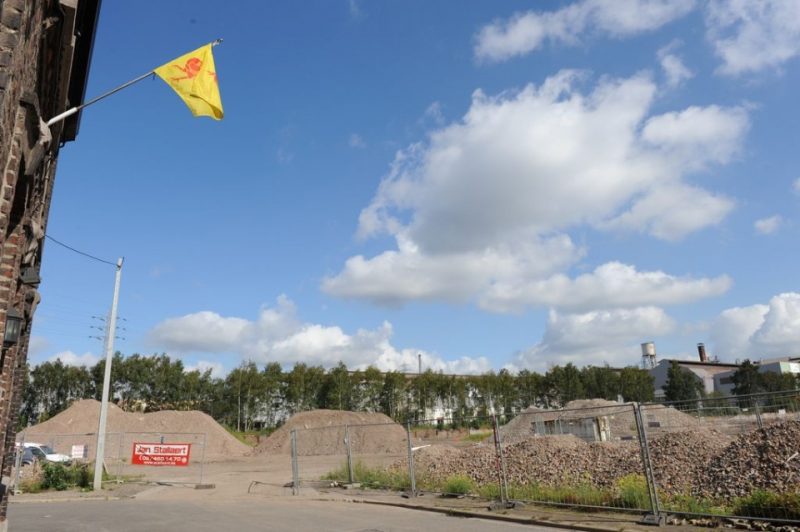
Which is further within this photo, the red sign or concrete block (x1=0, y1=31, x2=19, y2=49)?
the red sign

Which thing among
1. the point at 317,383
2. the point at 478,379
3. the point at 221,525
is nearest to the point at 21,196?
the point at 221,525

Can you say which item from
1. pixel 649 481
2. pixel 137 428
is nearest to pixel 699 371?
pixel 137 428

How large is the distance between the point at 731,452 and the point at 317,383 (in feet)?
188

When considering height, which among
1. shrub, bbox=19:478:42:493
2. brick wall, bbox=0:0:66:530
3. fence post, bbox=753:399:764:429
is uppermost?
brick wall, bbox=0:0:66:530

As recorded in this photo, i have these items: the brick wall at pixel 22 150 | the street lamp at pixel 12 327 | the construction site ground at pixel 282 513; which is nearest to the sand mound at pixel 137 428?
the construction site ground at pixel 282 513

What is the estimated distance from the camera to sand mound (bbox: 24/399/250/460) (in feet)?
152

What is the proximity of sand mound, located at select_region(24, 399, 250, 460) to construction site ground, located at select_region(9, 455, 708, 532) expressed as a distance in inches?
1125

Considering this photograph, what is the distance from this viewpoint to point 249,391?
213 feet

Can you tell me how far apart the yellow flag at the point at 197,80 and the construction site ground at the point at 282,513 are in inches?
332

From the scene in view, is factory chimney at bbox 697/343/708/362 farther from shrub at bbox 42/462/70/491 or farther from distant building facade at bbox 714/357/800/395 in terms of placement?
shrub at bbox 42/462/70/491

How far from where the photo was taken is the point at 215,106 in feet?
31.3

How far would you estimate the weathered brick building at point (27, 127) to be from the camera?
5012 mm

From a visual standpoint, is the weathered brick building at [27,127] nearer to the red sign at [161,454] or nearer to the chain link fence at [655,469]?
the chain link fence at [655,469]

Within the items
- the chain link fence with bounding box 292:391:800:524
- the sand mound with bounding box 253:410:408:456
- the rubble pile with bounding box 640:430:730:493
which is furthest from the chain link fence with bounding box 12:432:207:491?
the rubble pile with bounding box 640:430:730:493
